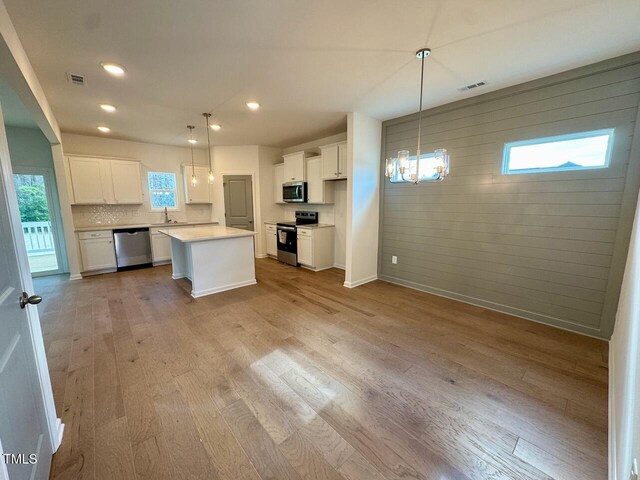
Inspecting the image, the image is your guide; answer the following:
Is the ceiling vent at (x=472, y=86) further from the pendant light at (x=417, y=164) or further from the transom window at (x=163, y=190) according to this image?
the transom window at (x=163, y=190)

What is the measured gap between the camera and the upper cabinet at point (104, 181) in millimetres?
4727

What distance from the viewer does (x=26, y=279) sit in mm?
1328

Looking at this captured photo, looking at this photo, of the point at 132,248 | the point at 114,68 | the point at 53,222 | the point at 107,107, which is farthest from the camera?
the point at 132,248

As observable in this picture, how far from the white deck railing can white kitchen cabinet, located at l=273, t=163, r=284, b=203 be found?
444cm

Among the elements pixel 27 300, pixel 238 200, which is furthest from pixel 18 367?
pixel 238 200

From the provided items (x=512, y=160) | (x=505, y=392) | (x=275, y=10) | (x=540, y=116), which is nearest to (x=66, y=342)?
(x=275, y=10)

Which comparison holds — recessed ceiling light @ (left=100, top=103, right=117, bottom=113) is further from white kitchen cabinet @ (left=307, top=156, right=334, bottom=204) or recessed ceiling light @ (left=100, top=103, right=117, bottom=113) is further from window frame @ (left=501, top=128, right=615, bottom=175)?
window frame @ (left=501, top=128, right=615, bottom=175)

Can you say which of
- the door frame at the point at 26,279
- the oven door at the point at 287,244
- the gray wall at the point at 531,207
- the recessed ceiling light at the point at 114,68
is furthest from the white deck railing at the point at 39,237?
the gray wall at the point at 531,207

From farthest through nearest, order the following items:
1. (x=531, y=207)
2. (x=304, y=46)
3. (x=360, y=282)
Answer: (x=360, y=282) < (x=531, y=207) < (x=304, y=46)

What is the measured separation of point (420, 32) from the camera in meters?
1.98

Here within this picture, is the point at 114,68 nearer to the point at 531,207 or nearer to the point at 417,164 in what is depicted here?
the point at 417,164

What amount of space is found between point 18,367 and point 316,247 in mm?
4184

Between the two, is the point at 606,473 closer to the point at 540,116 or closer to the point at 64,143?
the point at 540,116

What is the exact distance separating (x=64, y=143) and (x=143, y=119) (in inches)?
85.7
